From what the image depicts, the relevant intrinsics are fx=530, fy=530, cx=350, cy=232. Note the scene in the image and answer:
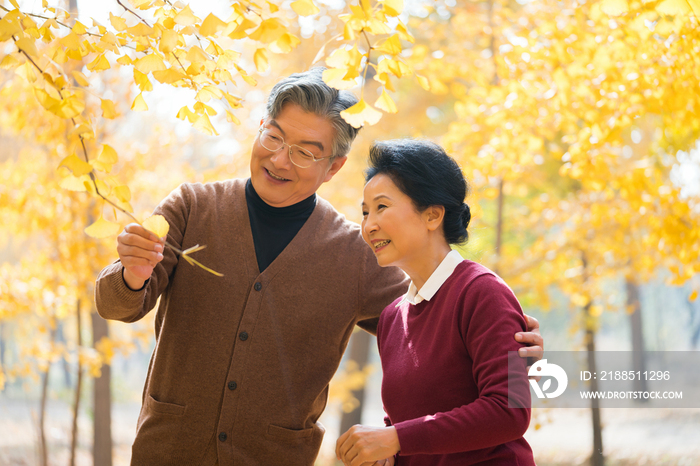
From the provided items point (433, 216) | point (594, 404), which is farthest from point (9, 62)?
point (594, 404)

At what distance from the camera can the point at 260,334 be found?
1.74 m

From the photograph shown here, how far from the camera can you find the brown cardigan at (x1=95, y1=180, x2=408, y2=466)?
5.60ft

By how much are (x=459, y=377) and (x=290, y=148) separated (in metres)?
0.90

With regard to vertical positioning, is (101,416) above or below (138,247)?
below

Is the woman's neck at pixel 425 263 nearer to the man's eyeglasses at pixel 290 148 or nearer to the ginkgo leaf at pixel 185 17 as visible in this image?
the man's eyeglasses at pixel 290 148

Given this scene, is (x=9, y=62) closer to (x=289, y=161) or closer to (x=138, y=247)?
(x=138, y=247)

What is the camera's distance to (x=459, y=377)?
133 cm

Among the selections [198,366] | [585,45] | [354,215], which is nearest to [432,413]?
[198,366]

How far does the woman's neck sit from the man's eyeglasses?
0.51 metres

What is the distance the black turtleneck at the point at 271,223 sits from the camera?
187 centimetres

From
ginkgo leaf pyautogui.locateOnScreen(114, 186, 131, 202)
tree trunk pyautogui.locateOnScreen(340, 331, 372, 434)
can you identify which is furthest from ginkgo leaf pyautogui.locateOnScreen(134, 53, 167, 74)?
tree trunk pyautogui.locateOnScreen(340, 331, 372, 434)

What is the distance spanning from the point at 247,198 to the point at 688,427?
819 centimetres

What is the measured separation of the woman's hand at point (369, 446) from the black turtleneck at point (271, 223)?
774 mm

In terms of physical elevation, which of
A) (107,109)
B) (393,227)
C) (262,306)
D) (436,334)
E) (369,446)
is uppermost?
(107,109)
